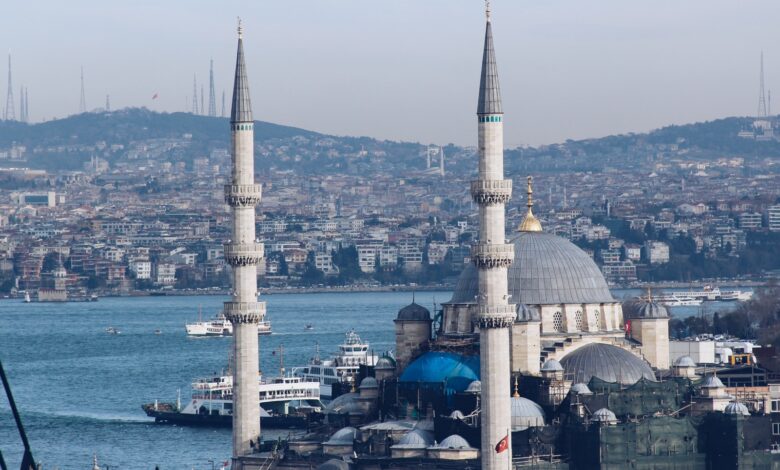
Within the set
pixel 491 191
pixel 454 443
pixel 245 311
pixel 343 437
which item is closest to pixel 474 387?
pixel 454 443

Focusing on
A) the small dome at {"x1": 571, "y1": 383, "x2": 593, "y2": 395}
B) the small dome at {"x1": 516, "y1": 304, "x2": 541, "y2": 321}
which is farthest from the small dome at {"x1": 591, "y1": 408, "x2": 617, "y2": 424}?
the small dome at {"x1": 516, "y1": 304, "x2": 541, "y2": 321}

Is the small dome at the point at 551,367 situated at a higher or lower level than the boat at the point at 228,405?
higher

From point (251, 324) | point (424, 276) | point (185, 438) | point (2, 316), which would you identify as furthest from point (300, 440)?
point (424, 276)

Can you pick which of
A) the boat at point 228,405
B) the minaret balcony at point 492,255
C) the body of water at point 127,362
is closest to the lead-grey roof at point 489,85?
the minaret balcony at point 492,255

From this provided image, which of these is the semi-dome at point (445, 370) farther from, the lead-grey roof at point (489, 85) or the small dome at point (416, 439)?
the lead-grey roof at point (489, 85)

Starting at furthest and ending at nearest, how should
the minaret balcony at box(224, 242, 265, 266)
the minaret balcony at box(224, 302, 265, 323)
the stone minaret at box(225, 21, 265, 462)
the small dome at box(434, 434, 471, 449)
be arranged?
the minaret balcony at box(224, 242, 265, 266) → the minaret balcony at box(224, 302, 265, 323) → the stone minaret at box(225, 21, 265, 462) → the small dome at box(434, 434, 471, 449)

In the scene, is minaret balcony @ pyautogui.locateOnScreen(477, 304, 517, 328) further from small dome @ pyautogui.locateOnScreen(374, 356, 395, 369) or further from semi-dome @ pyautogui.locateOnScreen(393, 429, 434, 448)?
small dome @ pyautogui.locateOnScreen(374, 356, 395, 369)
